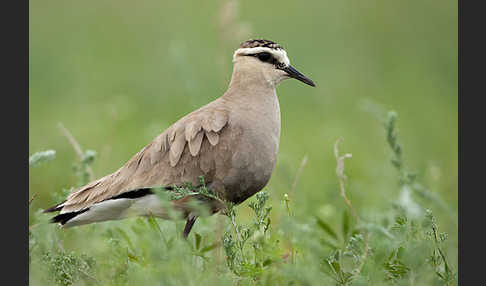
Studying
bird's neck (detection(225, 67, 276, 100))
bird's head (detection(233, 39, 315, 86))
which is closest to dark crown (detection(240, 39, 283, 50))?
bird's head (detection(233, 39, 315, 86))

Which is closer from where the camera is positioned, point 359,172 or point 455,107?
point 359,172

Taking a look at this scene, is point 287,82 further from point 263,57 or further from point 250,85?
point 250,85

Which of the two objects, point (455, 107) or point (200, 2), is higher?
point (200, 2)

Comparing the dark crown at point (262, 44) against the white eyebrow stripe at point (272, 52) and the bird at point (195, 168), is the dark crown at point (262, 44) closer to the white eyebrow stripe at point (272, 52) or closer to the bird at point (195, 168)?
the white eyebrow stripe at point (272, 52)

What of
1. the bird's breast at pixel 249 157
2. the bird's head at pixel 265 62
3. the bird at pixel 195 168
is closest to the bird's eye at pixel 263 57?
the bird's head at pixel 265 62

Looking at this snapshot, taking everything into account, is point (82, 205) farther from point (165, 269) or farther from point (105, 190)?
point (165, 269)

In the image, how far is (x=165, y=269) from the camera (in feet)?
10.8

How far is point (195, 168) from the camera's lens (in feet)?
15.9

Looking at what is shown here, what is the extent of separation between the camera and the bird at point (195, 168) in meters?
4.79

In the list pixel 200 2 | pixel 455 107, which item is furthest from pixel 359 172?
pixel 200 2

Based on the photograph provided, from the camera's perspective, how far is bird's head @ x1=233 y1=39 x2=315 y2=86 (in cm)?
531

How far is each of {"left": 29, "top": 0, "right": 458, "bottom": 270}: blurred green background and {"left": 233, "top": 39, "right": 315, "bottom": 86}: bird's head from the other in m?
0.41

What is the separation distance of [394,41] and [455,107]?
3.50 metres

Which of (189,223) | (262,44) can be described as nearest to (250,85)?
(262,44)
